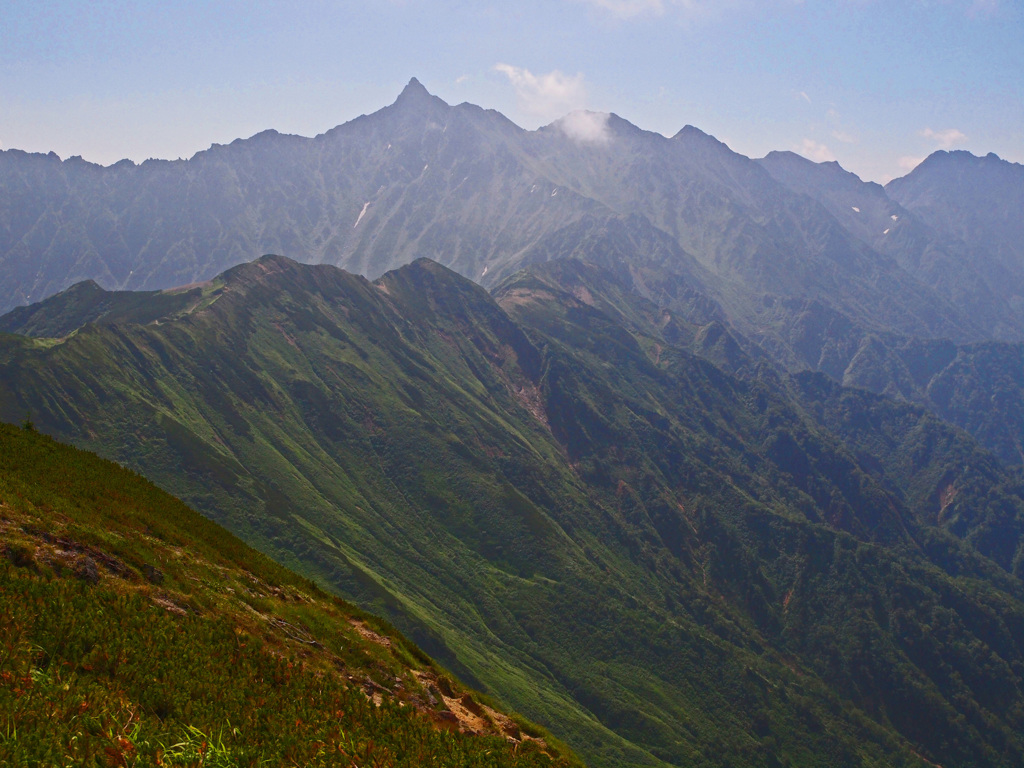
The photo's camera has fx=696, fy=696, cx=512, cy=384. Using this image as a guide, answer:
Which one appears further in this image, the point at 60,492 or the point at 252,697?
the point at 60,492

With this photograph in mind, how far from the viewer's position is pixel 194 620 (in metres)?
41.3

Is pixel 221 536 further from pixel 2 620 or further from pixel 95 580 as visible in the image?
pixel 2 620

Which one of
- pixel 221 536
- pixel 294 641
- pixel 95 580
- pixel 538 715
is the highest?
pixel 95 580

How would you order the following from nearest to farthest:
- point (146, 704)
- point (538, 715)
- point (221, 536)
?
1. point (146, 704)
2. point (221, 536)
3. point (538, 715)

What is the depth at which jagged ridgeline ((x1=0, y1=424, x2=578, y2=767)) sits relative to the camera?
2503cm

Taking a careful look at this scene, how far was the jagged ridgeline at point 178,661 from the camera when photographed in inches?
985

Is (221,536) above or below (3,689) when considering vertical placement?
below

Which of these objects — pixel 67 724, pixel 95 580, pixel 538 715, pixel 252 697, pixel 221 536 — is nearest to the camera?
pixel 67 724

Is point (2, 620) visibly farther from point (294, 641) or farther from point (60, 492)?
point (60, 492)

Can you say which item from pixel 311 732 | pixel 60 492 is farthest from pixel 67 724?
pixel 60 492

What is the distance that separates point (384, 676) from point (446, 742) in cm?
1641

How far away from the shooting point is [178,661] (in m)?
33.6

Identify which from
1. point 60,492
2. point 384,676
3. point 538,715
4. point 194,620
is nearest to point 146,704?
point 194,620

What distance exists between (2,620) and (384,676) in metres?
25.4
